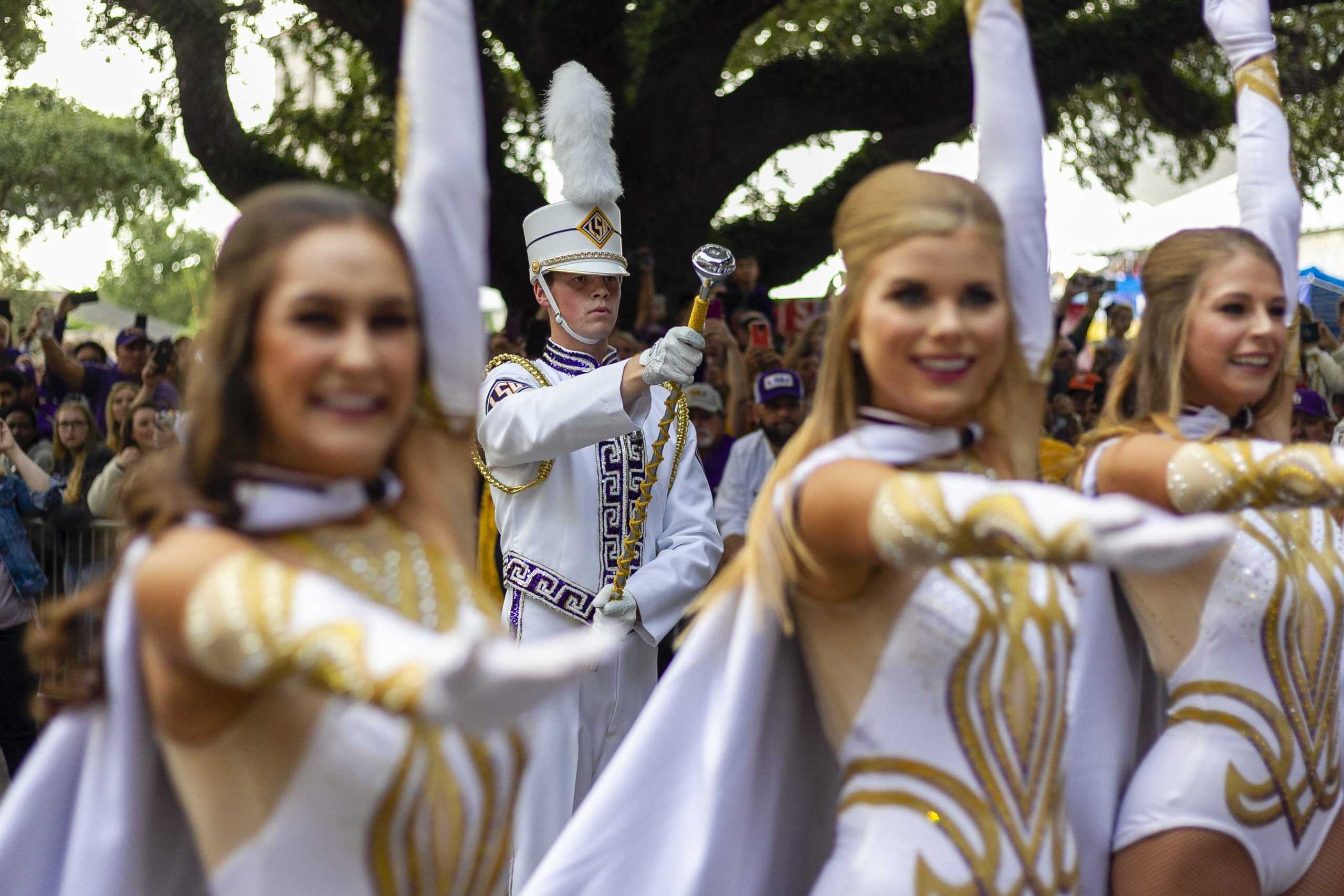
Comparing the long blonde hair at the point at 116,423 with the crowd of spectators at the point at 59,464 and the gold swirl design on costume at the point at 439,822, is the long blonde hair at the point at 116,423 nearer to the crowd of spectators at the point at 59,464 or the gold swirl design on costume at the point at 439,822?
the crowd of spectators at the point at 59,464

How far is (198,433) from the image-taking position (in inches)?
80.6

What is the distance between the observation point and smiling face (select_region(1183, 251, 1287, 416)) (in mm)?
3078

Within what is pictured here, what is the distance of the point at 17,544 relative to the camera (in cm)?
623

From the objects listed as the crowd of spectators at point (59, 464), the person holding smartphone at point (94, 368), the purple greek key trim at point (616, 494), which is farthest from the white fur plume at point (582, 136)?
the person holding smartphone at point (94, 368)

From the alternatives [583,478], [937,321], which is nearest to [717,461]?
[583,478]

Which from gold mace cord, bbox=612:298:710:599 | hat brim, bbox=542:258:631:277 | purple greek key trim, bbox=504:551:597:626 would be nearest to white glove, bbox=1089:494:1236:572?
gold mace cord, bbox=612:298:710:599

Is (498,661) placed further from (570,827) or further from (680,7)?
(680,7)

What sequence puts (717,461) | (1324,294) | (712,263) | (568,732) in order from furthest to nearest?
(1324,294), (717,461), (568,732), (712,263)

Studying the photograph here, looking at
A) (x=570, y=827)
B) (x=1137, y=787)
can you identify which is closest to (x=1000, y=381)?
(x=1137, y=787)

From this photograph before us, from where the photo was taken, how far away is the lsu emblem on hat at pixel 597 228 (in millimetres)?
5059

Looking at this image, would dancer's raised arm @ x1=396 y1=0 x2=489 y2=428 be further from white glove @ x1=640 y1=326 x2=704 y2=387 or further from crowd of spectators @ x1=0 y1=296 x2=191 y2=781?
crowd of spectators @ x1=0 y1=296 x2=191 y2=781

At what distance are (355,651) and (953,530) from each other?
779 mm

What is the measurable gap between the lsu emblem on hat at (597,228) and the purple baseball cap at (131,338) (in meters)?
4.33

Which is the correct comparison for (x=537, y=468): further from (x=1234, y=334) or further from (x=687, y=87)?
(x=687, y=87)
